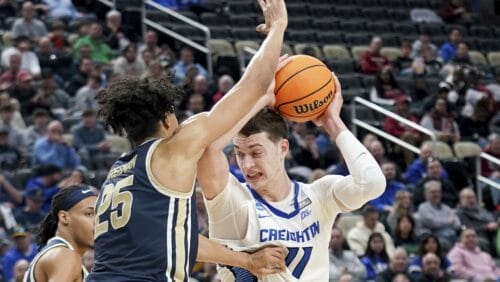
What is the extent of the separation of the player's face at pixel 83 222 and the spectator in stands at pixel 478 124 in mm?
11008

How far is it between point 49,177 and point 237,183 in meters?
6.40

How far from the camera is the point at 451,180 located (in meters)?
15.1

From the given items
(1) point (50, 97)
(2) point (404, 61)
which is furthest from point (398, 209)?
(2) point (404, 61)

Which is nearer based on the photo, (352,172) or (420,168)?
(352,172)

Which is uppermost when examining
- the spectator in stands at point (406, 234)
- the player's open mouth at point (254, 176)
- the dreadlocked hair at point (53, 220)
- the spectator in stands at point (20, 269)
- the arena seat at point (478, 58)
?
the player's open mouth at point (254, 176)

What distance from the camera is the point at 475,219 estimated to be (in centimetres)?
1384

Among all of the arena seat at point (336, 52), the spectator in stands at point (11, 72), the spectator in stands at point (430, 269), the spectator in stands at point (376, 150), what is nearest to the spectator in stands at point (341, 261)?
the spectator in stands at point (430, 269)

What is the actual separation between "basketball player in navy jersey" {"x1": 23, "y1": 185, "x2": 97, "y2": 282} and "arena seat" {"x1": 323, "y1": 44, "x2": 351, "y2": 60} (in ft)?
39.6

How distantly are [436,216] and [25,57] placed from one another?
16.5 ft

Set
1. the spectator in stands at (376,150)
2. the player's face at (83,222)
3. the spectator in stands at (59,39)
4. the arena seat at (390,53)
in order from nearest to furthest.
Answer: the player's face at (83,222), the spectator in stands at (376,150), the spectator in stands at (59,39), the arena seat at (390,53)

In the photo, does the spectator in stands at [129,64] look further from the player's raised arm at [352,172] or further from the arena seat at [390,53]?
the player's raised arm at [352,172]

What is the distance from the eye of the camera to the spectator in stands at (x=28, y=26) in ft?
48.6

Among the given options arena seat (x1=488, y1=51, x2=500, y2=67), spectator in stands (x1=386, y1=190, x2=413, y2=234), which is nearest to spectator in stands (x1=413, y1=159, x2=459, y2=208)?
spectator in stands (x1=386, y1=190, x2=413, y2=234)

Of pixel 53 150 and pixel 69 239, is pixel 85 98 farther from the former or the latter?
pixel 69 239
